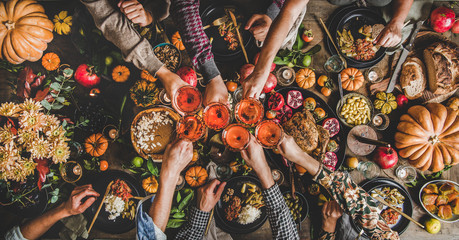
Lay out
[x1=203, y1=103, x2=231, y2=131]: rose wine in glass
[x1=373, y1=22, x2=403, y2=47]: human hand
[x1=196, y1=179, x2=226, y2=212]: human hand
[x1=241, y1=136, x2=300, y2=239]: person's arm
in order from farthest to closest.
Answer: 1. [x1=373, y1=22, x2=403, y2=47]: human hand
2. [x1=196, y1=179, x2=226, y2=212]: human hand
3. [x1=241, y1=136, x2=300, y2=239]: person's arm
4. [x1=203, y1=103, x2=231, y2=131]: rose wine in glass

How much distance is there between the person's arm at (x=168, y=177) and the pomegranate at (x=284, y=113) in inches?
34.7

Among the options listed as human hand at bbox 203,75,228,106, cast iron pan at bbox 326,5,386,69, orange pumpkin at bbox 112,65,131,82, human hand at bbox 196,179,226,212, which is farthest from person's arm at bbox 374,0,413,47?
orange pumpkin at bbox 112,65,131,82

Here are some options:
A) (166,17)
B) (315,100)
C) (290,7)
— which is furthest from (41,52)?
(315,100)

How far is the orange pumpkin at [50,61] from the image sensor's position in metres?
1.99

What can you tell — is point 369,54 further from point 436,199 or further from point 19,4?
point 19,4

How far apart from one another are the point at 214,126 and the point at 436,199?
91.9 inches

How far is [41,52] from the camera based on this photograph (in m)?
2.03

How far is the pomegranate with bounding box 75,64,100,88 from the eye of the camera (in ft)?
6.29

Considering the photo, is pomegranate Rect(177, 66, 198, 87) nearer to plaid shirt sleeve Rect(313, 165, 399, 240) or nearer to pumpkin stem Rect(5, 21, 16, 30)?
plaid shirt sleeve Rect(313, 165, 399, 240)

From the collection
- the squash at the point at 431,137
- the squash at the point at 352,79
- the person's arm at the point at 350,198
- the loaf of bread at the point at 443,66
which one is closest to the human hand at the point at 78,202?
the person's arm at the point at 350,198

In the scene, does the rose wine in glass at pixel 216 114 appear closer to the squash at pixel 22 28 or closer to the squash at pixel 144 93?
the squash at pixel 144 93

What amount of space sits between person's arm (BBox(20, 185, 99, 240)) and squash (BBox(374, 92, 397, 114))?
9.32ft

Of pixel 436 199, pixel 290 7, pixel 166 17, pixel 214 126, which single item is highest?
pixel 290 7

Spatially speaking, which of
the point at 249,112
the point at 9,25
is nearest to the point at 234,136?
the point at 249,112
